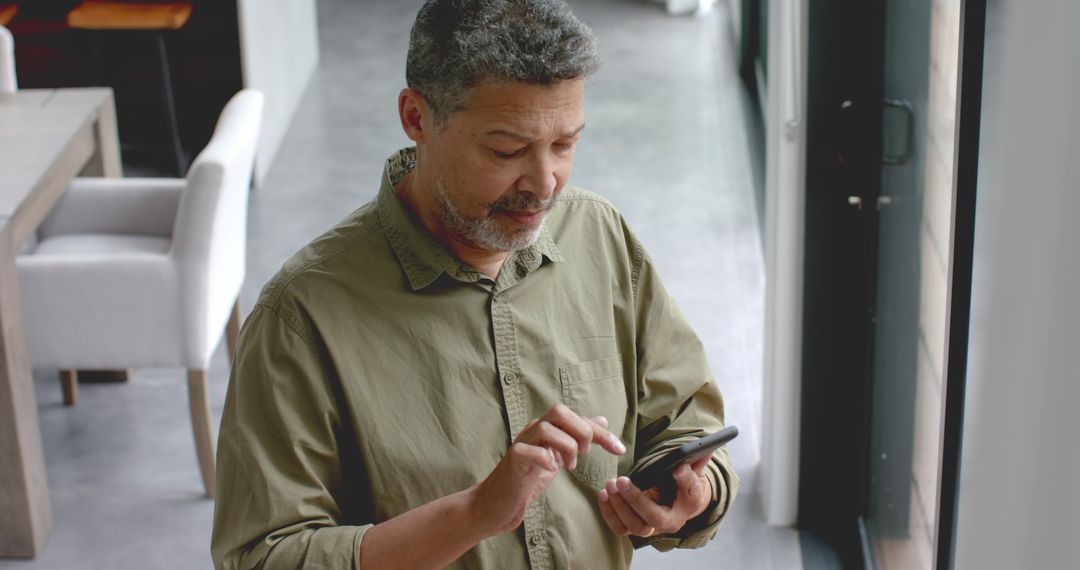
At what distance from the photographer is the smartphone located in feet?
5.04

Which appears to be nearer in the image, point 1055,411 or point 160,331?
point 1055,411

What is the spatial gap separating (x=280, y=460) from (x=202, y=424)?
85.5 inches

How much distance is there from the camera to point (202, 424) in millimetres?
3578

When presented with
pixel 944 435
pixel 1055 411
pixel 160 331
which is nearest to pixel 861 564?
pixel 944 435

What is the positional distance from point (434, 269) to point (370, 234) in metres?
0.09

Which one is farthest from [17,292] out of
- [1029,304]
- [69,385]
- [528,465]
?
[1029,304]

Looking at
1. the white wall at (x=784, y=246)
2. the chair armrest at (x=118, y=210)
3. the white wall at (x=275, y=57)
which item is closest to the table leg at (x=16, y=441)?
the chair armrest at (x=118, y=210)

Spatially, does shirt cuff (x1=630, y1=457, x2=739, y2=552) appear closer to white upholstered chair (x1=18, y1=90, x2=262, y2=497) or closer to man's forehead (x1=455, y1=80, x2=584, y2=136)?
man's forehead (x1=455, y1=80, x2=584, y2=136)

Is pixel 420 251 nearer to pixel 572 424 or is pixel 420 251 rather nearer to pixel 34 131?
pixel 572 424

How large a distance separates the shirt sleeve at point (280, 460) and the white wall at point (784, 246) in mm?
1756

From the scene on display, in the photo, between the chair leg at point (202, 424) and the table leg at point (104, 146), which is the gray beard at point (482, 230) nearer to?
the chair leg at point (202, 424)

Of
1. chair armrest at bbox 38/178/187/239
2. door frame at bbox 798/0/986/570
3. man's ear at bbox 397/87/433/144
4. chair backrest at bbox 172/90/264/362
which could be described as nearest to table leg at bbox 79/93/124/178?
chair armrest at bbox 38/178/187/239

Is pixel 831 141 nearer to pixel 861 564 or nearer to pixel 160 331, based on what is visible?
pixel 861 564

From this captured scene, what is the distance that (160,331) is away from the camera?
11.5ft
